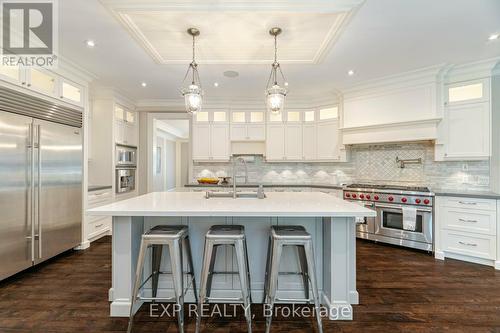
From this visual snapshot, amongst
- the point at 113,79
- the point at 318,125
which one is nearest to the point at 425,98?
the point at 318,125

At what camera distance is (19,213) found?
8.84 ft

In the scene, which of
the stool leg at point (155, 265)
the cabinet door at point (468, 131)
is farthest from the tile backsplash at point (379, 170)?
the stool leg at point (155, 265)

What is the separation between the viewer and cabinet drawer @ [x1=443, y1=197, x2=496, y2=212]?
10.1ft

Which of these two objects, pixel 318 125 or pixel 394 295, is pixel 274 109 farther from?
pixel 318 125

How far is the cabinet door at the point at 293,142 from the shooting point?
5.05 metres

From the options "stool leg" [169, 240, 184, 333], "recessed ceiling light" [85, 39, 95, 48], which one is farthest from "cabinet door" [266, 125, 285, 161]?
"stool leg" [169, 240, 184, 333]

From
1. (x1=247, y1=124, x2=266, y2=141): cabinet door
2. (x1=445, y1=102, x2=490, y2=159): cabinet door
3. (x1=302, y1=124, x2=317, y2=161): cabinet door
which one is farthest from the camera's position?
(x1=247, y1=124, x2=266, y2=141): cabinet door

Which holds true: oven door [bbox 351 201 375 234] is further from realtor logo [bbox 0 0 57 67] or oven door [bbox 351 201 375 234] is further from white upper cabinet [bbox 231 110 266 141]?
realtor logo [bbox 0 0 57 67]

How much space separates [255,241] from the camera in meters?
2.28

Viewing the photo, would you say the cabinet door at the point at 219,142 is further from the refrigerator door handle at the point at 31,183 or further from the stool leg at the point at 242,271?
the stool leg at the point at 242,271

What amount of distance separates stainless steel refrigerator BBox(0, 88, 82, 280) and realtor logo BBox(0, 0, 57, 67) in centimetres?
45

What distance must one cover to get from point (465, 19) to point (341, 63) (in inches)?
51.2

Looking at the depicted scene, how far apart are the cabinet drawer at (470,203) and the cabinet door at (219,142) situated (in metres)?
3.77

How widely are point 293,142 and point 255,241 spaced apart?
3150 millimetres
